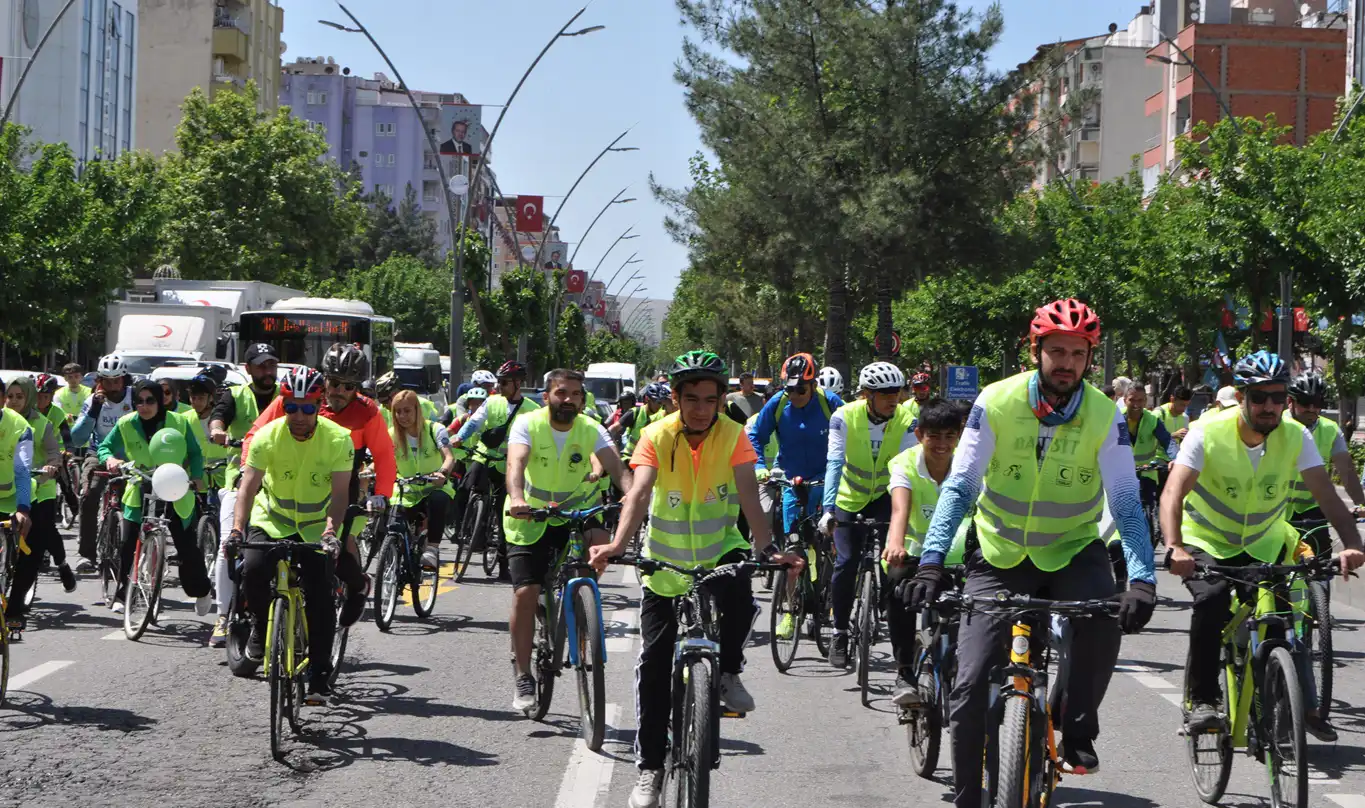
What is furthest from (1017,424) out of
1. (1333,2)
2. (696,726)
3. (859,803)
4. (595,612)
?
(1333,2)

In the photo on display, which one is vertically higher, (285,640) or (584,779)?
(285,640)

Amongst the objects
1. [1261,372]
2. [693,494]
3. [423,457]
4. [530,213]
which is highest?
[530,213]

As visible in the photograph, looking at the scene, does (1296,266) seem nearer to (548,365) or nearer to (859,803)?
(859,803)

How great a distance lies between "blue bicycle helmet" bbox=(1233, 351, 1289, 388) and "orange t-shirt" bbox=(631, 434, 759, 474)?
6.26 ft

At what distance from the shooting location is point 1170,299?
3681 cm

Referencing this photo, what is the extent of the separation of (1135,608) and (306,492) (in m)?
4.13

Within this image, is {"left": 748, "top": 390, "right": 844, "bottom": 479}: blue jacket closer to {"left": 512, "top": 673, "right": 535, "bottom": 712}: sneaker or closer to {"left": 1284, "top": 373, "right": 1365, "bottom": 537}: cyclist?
{"left": 1284, "top": 373, "right": 1365, "bottom": 537}: cyclist

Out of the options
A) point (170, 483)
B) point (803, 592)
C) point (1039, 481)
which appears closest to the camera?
point (1039, 481)

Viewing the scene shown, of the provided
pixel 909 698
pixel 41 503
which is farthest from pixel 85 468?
pixel 909 698

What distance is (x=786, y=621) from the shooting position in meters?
10.5

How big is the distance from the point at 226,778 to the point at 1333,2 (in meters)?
Result: 75.1

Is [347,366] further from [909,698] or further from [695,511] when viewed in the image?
[909,698]

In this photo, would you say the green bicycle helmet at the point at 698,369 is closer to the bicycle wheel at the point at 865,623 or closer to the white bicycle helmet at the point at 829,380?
the bicycle wheel at the point at 865,623

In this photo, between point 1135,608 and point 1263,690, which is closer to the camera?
point 1135,608
